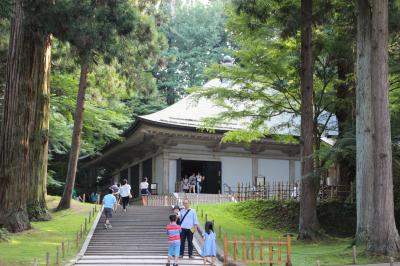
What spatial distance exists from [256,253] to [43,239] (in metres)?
7.14

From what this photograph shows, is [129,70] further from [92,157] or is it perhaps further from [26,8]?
[92,157]

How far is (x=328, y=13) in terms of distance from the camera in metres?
19.2

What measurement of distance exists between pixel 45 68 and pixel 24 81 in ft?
8.61

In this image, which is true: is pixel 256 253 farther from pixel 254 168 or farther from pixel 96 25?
pixel 254 168

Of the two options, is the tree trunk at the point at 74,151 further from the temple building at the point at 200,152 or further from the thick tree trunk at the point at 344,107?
the thick tree trunk at the point at 344,107

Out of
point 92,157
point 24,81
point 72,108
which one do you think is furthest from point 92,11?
point 92,157

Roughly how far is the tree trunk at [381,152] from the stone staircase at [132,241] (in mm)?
4655

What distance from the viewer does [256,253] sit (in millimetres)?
A: 15414

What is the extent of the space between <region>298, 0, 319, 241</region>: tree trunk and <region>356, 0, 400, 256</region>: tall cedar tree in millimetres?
3261

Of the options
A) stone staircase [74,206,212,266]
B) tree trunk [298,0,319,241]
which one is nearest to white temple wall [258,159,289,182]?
stone staircase [74,206,212,266]

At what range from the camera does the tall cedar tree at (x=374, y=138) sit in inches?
545

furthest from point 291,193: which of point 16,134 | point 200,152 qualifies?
point 16,134

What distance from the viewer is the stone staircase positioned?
15.0 m

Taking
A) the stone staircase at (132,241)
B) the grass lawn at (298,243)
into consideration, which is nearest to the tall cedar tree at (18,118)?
the stone staircase at (132,241)
